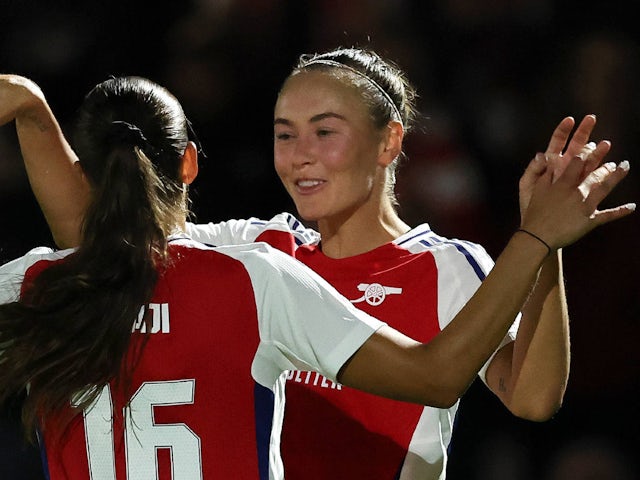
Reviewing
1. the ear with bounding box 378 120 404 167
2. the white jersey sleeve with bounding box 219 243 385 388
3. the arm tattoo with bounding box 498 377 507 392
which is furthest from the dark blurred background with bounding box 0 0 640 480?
the white jersey sleeve with bounding box 219 243 385 388

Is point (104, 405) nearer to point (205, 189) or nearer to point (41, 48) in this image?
point (205, 189)

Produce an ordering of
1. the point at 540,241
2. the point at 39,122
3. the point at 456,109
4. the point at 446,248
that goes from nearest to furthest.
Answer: the point at 540,241 < the point at 39,122 < the point at 446,248 < the point at 456,109

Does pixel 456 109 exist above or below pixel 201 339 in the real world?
above

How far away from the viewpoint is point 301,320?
198 centimetres

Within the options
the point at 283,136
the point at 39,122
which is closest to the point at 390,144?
the point at 283,136

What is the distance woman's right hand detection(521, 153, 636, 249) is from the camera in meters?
1.95

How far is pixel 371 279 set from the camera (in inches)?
114

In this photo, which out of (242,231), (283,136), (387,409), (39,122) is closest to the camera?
(39,122)

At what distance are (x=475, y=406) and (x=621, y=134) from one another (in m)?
1.44

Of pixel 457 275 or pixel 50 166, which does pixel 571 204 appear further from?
pixel 50 166

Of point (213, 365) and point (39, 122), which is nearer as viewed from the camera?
point (213, 365)

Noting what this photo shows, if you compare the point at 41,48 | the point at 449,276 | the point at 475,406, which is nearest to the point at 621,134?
the point at 475,406

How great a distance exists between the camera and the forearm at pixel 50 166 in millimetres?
2592

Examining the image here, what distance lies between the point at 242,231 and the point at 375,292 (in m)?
0.47
